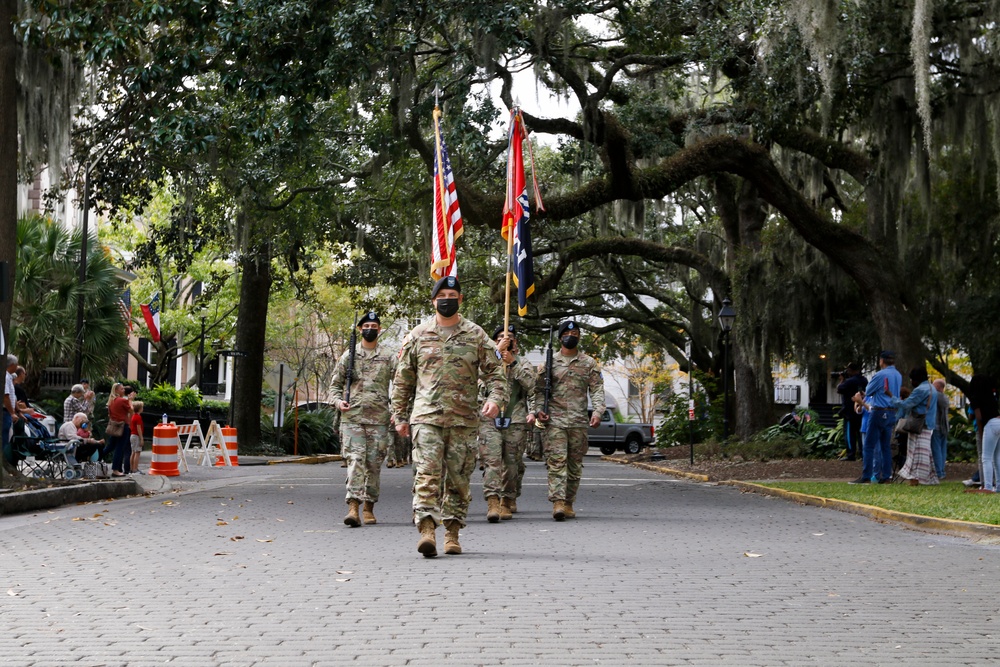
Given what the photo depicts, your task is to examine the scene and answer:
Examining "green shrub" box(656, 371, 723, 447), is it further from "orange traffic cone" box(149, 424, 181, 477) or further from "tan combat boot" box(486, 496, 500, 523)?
"tan combat boot" box(486, 496, 500, 523)

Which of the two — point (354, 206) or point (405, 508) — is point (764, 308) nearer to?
point (354, 206)

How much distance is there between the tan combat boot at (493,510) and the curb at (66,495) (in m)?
5.18

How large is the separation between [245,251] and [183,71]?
11378 millimetres

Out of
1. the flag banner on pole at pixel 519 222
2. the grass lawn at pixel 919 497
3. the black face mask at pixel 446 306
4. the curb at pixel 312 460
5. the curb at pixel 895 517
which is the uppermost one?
the flag banner on pole at pixel 519 222

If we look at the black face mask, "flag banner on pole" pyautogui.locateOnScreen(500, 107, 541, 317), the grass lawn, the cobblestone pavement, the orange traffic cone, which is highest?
"flag banner on pole" pyautogui.locateOnScreen(500, 107, 541, 317)

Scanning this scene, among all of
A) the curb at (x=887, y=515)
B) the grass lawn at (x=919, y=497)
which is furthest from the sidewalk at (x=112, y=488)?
the grass lawn at (x=919, y=497)

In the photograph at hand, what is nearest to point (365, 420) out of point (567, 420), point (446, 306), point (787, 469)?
point (567, 420)

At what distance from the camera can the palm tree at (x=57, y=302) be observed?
25828 millimetres

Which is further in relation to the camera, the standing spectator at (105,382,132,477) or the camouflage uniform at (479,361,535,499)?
the standing spectator at (105,382,132,477)

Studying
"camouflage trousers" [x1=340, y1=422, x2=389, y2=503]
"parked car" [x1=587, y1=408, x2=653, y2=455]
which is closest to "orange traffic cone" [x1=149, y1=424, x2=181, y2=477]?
"camouflage trousers" [x1=340, y1=422, x2=389, y2=503]

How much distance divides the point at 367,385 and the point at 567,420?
2.20 metres

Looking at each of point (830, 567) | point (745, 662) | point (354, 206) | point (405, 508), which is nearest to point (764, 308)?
point (354, 206)

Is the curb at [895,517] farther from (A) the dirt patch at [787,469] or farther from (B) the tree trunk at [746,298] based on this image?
(B) the tree trunk at [746,298]

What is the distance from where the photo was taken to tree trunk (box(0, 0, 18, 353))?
595 inches
